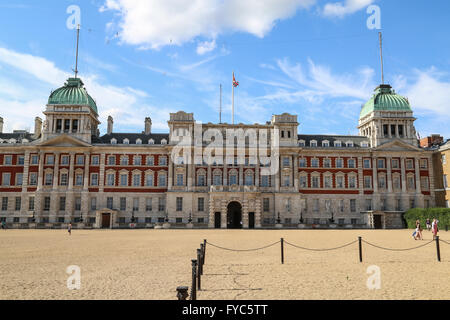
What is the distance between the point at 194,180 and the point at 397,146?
3530 centimetres

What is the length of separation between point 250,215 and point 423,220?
2573 centimetres

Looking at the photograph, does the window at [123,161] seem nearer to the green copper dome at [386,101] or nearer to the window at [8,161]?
the window at [8,161]

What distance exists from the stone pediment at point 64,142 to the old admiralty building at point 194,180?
5.9 inches

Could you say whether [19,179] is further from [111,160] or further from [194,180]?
[194,180]

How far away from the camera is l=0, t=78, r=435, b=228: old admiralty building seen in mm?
57281

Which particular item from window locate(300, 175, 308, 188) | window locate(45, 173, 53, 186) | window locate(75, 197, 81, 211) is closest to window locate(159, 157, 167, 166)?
window locate(75, 197, 81, 211)

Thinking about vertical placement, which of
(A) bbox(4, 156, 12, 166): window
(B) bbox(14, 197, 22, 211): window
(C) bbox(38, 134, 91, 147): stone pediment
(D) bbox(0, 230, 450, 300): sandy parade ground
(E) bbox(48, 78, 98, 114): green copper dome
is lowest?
(D) bbox(0, 230, 450, 300): sandy parade ground

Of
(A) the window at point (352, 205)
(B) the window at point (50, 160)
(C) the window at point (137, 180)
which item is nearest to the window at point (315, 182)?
(A) the window at point (352, 205)

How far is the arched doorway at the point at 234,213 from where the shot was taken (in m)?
59.0

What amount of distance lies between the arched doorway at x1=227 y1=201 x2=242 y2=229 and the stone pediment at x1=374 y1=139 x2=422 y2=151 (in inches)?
1012

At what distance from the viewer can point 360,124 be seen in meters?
69.9

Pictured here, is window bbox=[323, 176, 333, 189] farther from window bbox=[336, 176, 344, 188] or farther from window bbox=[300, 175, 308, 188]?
window bbox=[300, 175, 308, 188]
